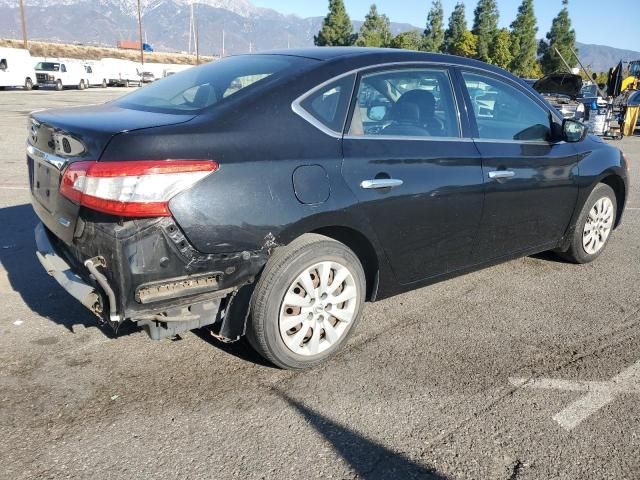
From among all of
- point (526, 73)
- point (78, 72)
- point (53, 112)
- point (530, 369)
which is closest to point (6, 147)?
point (53, 112)

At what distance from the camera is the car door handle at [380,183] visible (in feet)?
10.3

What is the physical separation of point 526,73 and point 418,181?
55.5m

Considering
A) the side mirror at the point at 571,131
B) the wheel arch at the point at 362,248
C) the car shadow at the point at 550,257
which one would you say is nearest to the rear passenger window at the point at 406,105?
the wheel arch at the point at 362,248

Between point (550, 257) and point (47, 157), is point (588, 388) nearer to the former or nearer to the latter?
point (550, 257)

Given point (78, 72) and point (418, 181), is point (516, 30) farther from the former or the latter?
point (418, 181)

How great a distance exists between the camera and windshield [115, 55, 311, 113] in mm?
3127

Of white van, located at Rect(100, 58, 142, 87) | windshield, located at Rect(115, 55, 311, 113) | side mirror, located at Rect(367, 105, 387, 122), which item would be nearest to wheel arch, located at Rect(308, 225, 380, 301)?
side mirror, located at Rect(367, 105, 387, 122)

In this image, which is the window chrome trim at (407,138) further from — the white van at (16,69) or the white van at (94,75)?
the white van at (94,75)

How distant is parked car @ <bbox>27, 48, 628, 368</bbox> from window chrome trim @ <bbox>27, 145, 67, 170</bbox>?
1 centimetres

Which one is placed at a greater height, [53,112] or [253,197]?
[53,112]

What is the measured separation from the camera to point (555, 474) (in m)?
2.42

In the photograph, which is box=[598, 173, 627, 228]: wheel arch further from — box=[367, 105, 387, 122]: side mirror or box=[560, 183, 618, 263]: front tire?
box=[367, 105, 387, 122]: side mirror

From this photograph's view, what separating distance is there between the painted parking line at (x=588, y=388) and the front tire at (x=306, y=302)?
100 cm

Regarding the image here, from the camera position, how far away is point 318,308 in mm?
3172
